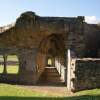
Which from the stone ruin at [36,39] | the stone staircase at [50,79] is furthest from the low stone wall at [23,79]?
the stone staircase at [50,79]

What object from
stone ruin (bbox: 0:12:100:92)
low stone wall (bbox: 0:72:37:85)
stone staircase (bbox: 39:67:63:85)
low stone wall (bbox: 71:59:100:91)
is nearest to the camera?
low stone wall (bbox: 71:59:100:91)

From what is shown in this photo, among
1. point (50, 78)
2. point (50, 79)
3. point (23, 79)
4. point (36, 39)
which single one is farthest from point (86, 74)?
point (50, 78)

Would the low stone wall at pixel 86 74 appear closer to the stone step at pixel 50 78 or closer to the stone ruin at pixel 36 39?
the stone ruin at pixel 36 39

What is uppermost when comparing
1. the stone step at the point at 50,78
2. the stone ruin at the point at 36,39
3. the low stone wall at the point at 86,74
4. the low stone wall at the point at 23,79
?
the stone ruin at the point at 36,39

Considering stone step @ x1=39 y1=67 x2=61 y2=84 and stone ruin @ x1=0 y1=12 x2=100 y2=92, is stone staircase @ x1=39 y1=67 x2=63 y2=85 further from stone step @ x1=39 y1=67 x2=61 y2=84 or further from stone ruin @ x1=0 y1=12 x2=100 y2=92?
stone ruin @ x1=0 y1=12 x2=100 y2=92

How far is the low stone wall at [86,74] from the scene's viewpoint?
63.2ft

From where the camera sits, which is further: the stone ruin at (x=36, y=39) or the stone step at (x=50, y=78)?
the stone step at (x=50, y=78)

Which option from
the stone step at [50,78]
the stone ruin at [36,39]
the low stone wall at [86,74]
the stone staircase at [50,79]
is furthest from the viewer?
the stone step at [50,78]

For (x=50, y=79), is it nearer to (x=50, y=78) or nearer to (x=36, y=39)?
(x=50, y=78)

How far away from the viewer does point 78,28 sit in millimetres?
24766

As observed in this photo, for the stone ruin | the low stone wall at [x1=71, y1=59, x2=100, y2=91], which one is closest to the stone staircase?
the stone ruin

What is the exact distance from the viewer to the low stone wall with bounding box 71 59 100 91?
63.2ft

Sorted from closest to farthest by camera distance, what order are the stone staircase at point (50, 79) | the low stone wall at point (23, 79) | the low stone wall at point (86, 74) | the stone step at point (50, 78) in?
the low stone wall at point (86, 74) → the low stone wall at point (23, 79) → the stone staircase at point (50, 79) → the stone step at point (50, 78)

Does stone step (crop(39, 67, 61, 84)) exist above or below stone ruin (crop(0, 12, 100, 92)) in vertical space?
below
